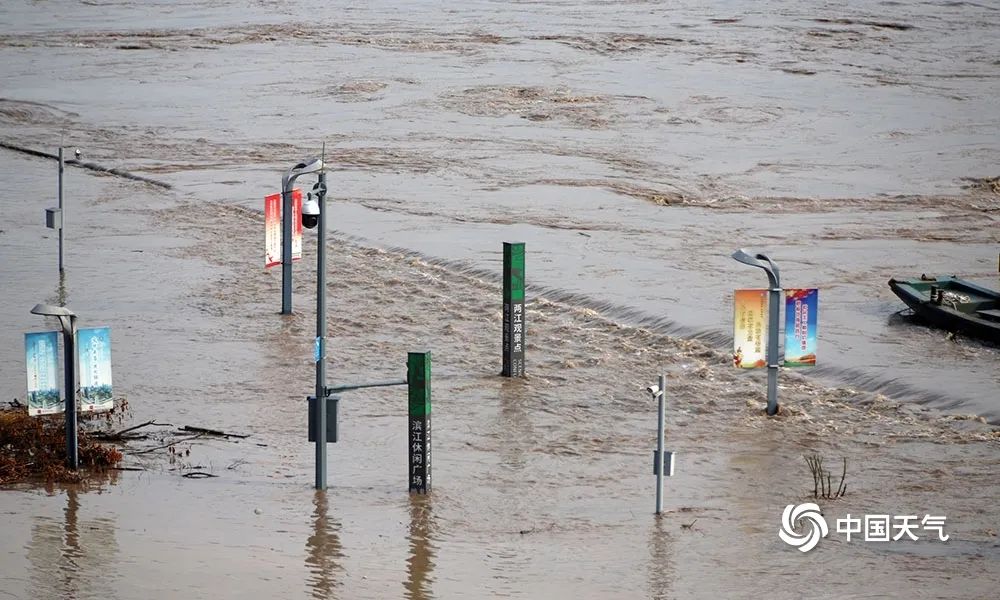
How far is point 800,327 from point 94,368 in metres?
7.31

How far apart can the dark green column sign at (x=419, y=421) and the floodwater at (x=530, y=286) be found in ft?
1.03

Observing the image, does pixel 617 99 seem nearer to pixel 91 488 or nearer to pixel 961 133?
pixel 961 133

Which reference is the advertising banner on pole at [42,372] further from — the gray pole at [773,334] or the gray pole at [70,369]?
the gray pole at [773,334]

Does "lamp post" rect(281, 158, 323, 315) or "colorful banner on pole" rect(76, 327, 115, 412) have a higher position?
"lamp post" rect(281, 158, 323, 315)

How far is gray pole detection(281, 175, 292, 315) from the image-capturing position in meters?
20.5

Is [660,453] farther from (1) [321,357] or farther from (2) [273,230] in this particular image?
(2) [273,230]

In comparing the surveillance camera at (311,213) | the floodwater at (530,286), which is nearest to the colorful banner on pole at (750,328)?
the floodwater at (530,286)

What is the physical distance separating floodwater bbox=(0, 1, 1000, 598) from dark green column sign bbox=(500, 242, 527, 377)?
44cm

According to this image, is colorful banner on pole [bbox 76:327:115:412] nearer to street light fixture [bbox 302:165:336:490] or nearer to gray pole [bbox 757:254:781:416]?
street light fixture [bbox 302:165:336:490]

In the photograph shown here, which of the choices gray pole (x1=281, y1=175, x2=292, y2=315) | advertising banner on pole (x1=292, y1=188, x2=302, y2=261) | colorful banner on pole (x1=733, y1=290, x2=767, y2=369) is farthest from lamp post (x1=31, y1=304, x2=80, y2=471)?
advertising banner on pole (x1=292, y1=188, x2=302, y2=261)

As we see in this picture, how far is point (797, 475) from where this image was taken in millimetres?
14969

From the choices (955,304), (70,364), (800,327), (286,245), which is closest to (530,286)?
(286,245)

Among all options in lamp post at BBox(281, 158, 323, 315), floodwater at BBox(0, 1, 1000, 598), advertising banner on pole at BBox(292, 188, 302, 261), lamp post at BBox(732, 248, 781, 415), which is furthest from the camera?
advertising banner on pole at BBox(292, 188, 302, 261)

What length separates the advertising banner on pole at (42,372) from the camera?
1385cm
